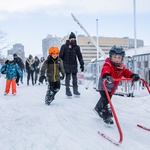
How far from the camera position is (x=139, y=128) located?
12.3ft

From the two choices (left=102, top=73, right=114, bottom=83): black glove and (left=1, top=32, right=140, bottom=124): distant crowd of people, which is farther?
(left=1, top=32, right=140, bottom=124): distant crowd of people

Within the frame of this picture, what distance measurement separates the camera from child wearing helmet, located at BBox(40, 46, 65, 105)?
5679mm

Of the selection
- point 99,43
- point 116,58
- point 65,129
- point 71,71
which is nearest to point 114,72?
point 116,58

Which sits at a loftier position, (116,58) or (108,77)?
(116,58)

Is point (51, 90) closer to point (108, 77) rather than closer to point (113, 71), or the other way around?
point (113, 71)

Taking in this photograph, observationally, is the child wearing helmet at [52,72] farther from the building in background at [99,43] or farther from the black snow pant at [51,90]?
the building in background at [99,43]

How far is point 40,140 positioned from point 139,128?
5.16 ft

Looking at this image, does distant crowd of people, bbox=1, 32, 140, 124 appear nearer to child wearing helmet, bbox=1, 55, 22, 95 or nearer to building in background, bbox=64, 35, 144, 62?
child wearing helmet, bbox=1, 55, 22, 95

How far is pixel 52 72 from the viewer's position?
577 centimetres

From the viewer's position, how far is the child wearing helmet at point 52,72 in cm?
568

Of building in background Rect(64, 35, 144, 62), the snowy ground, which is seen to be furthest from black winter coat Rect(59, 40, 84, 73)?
building in background Rect(64, 35, 144, 62)

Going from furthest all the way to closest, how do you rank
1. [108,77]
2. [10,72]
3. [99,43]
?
1. [99,43]
2. [10,72]
3. [108,77]

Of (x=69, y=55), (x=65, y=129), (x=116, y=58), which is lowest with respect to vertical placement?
(x=65, y=129)

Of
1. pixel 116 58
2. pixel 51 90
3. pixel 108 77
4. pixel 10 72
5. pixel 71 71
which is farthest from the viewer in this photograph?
pixel 10 72
